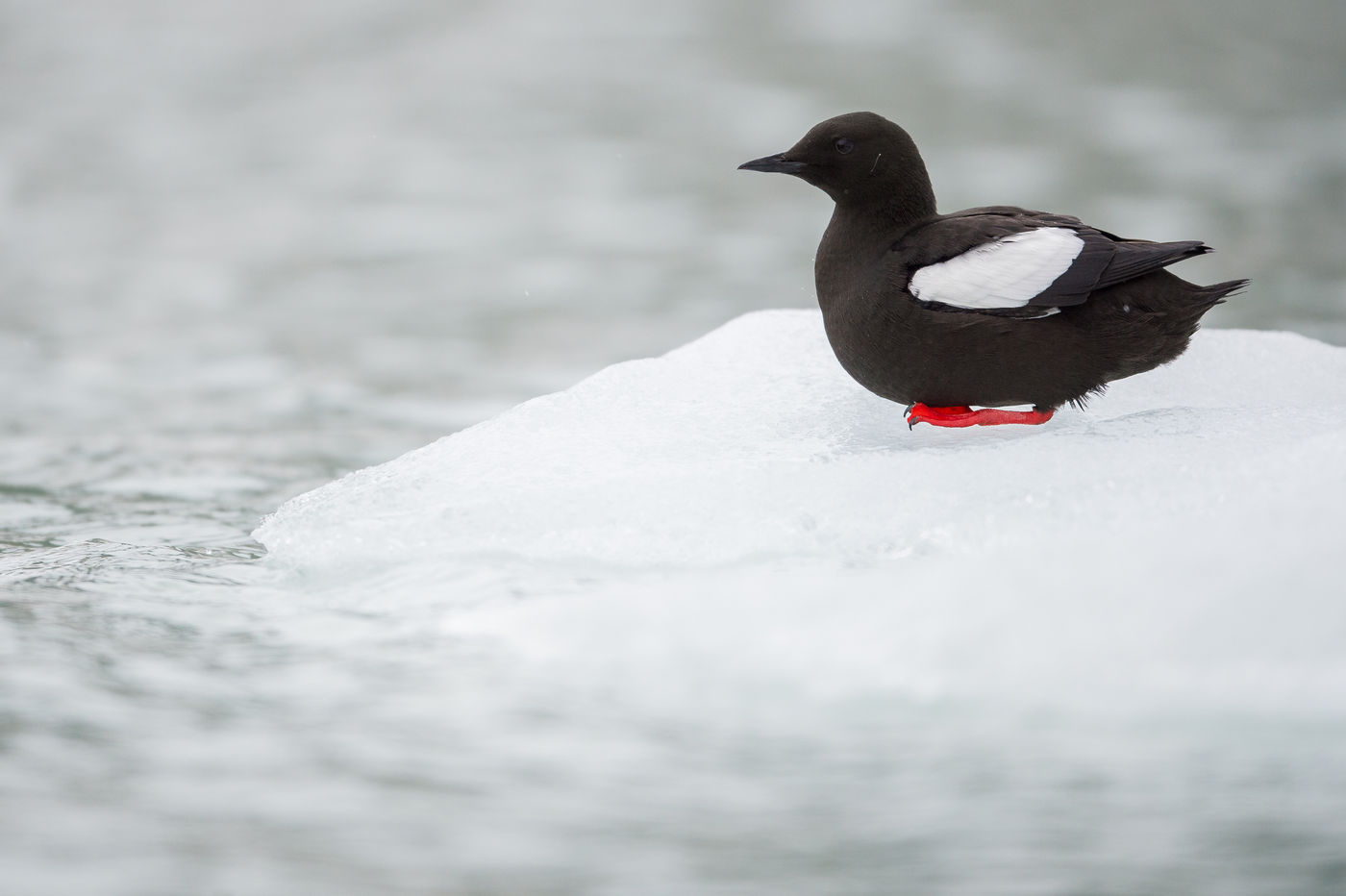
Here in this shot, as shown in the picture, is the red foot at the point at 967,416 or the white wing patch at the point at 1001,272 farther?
the red foot at the point at 967,416

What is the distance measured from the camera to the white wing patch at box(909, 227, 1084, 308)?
9.36 ft

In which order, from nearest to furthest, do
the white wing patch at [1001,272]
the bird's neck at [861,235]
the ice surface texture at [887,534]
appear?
the ice surface texture at [887,534] < the white wing patch at [1001,272] < the bird's neck at [861,235]

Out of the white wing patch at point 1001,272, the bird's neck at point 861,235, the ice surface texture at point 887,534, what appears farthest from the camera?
the bird's neck at point 861,235

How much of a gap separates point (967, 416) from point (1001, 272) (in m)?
0.35

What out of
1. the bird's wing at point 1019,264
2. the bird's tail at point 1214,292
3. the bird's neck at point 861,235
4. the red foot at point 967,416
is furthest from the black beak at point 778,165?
the bird's tail at point 1214,292

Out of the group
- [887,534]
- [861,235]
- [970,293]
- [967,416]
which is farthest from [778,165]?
[887,534]

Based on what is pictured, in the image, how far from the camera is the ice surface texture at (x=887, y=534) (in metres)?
2.32

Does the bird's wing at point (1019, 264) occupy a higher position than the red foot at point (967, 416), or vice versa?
the bird's wing at point (1019, 264)

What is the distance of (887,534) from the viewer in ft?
8.81

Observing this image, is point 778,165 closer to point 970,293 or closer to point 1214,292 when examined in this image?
point 970,293

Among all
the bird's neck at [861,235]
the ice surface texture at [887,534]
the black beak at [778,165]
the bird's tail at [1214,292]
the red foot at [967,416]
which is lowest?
the ice surface texture at [887,534]

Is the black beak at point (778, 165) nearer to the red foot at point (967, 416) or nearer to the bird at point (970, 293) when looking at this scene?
the bird at point (970, 293)

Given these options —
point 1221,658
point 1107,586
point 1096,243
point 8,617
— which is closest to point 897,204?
point 1096,243

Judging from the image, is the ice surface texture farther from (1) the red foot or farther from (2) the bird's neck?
(2) the bird's neck
